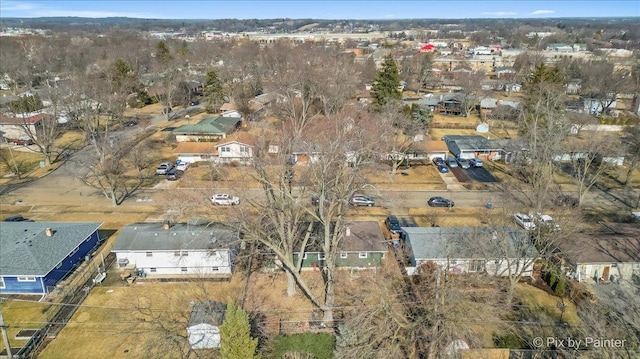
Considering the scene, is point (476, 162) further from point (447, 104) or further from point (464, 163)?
point (447, 104)

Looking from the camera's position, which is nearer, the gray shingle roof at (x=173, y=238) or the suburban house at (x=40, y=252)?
the suburban house at (x=40, y=252)

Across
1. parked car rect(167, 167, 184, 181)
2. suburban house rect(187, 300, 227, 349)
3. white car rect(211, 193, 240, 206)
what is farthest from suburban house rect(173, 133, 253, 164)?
suburban house rect(187, 300, 227, 349)

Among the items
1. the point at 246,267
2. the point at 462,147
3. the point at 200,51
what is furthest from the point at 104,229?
the point at 200,51

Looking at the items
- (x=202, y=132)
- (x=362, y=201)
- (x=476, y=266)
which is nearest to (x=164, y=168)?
(x=202, y=132)

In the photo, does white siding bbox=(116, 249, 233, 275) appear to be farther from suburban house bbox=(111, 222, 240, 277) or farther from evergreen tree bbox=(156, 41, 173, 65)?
evergreen tree bbox=(156, 41, 173, 65)

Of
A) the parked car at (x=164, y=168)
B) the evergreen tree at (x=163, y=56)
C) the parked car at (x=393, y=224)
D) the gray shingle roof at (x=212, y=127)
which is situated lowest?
the parked car at (x=393, y=224)

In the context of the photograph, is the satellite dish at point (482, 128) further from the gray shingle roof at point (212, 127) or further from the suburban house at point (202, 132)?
the suburban house at point (202, 132)

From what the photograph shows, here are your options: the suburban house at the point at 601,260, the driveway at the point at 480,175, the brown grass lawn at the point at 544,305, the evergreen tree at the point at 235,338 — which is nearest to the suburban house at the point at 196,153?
the driveway at the point at 480,175
